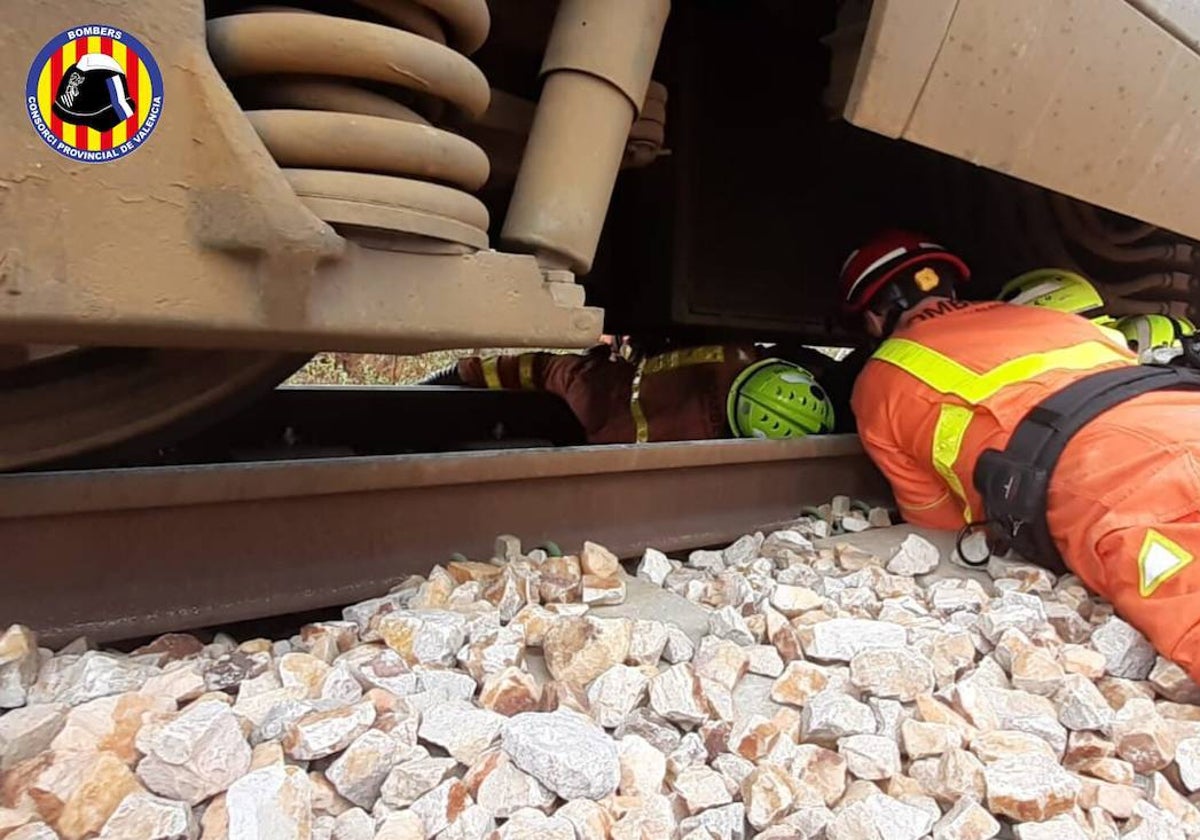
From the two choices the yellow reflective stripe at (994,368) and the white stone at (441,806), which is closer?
the white stone at (441,806)

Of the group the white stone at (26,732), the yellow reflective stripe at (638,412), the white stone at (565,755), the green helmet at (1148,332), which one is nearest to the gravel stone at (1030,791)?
the white stone at (565,755)

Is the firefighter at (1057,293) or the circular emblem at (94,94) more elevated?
the circular emblem at (94,94)

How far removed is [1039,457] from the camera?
7.20 ft

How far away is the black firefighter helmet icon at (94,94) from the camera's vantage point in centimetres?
106

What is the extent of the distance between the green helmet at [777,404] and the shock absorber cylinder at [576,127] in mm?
1461

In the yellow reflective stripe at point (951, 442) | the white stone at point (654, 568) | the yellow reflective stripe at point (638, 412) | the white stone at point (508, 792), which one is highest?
the yellow reflective stripe at point (951, 442)

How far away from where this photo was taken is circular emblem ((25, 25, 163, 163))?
3.46 feet

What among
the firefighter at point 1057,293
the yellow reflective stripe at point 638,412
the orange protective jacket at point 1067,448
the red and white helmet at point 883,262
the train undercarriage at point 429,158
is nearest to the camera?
the train undercarriage at point 429,158

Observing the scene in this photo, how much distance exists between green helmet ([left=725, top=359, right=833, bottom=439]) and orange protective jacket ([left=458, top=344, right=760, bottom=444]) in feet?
0.85

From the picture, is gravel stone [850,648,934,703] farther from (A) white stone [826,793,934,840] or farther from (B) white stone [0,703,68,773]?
(B) white stone [0,703,68,773]

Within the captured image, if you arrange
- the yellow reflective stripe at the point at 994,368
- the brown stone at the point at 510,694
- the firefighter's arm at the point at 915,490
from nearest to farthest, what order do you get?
1. the brown stone at the point at 510,694
2. the yellow reflective stripe at the point at 994,368
3. the firefighter's arm at the point at 915,490

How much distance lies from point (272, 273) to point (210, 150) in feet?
0.56

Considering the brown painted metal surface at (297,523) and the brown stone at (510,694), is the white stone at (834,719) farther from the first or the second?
the brown painted metal surface at (297,523)

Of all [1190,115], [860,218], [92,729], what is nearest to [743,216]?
[860,218]
